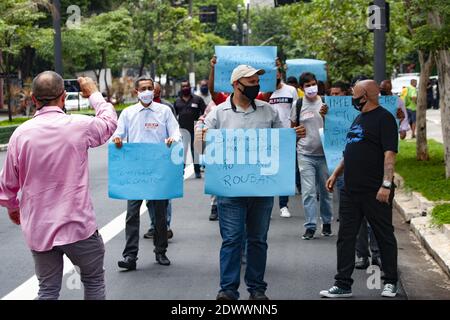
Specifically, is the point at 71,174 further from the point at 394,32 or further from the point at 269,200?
the point at 394,32

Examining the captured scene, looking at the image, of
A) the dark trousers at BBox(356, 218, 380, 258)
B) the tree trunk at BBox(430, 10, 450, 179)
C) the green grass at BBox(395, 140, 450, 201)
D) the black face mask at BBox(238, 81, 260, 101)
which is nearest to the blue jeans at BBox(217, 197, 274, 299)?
the black face mask at BBox(238, 81, 260, 101)

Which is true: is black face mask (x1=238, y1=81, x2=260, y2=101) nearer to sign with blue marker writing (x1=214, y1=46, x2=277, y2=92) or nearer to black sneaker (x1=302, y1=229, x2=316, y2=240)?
sign with blue marker writing (x1=214, y1=46, x2=277, y2=92)

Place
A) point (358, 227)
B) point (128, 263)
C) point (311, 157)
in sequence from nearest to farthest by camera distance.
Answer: point (358, 227) < point (128, 263) < point (311, 157)

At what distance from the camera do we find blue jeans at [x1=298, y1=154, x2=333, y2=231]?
1102cm

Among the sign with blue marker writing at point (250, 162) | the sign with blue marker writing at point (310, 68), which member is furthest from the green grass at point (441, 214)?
the sign with blue marker writing at point (310, 68)

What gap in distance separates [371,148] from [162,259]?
2.73 meters

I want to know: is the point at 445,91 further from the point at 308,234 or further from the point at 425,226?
the point at 308,234

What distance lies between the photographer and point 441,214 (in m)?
11.2

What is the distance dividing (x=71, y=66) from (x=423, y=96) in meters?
39.6

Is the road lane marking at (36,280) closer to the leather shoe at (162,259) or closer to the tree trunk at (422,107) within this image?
the leather shoe at (162,259)

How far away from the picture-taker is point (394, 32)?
2509 centimetres

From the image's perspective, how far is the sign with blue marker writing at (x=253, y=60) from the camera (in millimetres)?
10477

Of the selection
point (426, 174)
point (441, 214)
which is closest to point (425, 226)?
point (441, 214)
